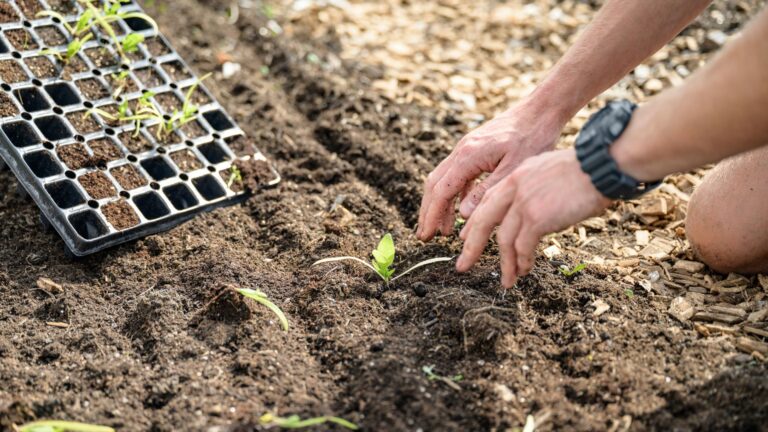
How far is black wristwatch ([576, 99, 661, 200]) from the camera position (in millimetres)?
1850

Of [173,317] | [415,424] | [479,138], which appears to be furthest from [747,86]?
[173,317]

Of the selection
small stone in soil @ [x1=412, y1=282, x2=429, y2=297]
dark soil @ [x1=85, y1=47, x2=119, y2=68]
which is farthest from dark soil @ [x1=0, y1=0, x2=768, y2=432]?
dark soil @ [x1=85, y1=47, x2=119, y2=68]

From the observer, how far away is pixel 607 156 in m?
1.85

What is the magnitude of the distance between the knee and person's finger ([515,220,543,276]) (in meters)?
0.83

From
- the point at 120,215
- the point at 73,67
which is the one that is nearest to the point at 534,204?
the point at 120,215

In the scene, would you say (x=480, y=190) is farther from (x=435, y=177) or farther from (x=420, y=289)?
(x=420, y=289)

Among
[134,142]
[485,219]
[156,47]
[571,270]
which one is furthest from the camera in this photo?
[156,47]

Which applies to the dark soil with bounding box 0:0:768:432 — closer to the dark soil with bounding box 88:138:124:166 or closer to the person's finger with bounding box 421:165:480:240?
the dark soil with bounding box 88:138:124:166

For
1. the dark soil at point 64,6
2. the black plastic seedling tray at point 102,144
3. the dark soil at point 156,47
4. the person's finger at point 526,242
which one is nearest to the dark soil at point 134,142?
the black plastic seedling tray at point 102,144

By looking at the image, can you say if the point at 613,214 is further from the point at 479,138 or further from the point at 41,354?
the point at 41,354

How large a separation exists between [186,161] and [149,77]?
1.49ft

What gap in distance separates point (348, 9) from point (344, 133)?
54.6 inches

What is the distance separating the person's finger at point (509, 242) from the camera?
1999mm

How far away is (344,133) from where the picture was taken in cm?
334
